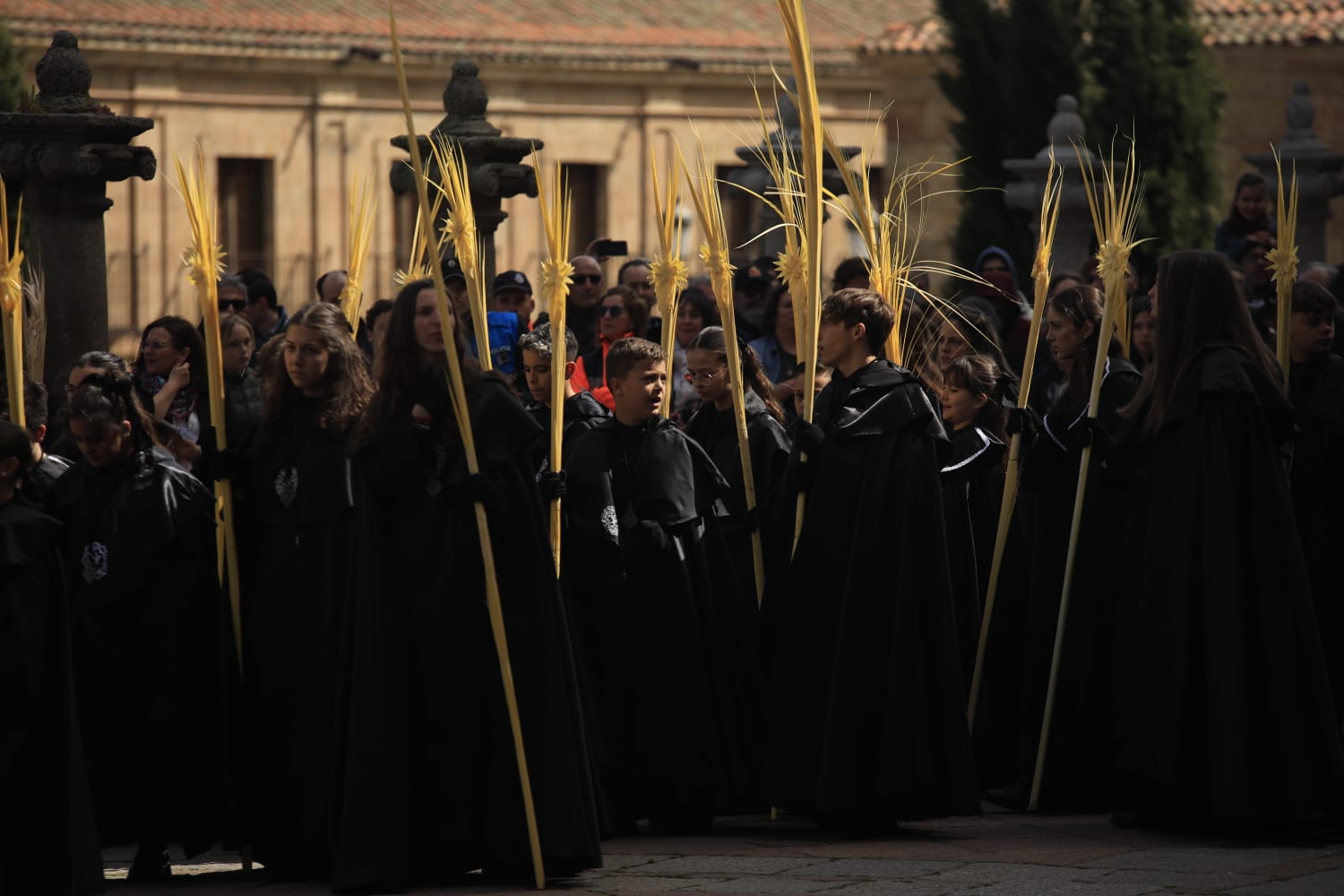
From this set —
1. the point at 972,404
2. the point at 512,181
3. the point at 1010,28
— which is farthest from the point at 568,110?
the point at 972,404

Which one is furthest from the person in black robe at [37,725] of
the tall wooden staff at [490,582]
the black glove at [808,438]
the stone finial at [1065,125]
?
the stone finial at [1065,125]

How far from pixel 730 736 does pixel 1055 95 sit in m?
19.2

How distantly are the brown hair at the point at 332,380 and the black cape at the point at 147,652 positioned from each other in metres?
0.41

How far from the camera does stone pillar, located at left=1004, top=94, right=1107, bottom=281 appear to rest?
1609cm

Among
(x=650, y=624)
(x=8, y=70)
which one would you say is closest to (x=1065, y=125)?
(x=650, y=624)

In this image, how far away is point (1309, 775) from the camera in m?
7.66

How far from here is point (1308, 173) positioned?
62.8ft

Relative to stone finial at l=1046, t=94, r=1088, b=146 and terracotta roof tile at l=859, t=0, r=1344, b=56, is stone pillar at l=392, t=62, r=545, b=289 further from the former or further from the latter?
terracotta roof tile at l=859, t=0, r=1344, b=56

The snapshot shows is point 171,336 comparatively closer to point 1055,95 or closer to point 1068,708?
point 1068,708

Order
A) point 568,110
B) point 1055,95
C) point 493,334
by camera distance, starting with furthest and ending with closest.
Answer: point 568,110 → point 1055,95 → point 493,334

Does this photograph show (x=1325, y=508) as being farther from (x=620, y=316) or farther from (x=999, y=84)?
(x=999, y=84)

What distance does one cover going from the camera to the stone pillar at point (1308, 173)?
18.5 metres

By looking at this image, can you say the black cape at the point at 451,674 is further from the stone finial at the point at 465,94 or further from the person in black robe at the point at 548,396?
the stone finial at the point at 465,94

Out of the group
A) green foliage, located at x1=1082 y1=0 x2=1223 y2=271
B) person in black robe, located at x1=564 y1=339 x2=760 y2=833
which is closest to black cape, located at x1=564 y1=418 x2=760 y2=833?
person in black robe, located at x1=564 y1=339 x2=760 y2=833
